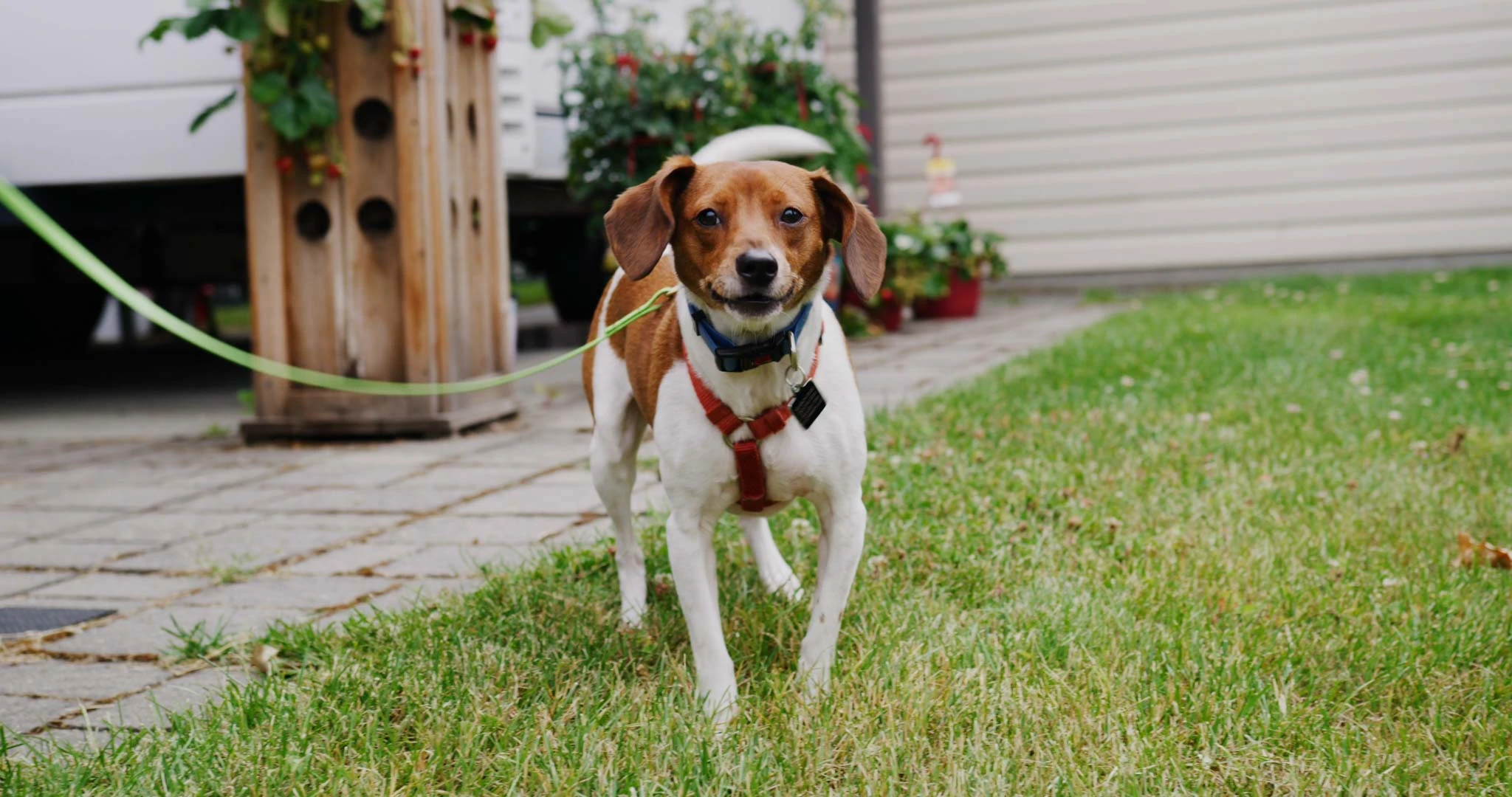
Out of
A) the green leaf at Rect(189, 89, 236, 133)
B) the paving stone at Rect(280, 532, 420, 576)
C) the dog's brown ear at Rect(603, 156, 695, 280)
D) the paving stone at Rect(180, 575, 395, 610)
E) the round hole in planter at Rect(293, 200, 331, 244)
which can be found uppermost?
the green leaf at Rect(189, 89, 236, 133)

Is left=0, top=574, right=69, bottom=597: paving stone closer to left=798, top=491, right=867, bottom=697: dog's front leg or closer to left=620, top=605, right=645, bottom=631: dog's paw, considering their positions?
left=620, top=605, right=645, bottom=631: dog's paw

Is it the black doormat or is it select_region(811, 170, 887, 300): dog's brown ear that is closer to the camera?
select_region(811, 170, 887, 300): dog's brown ear

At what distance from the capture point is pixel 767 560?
2.93 meters

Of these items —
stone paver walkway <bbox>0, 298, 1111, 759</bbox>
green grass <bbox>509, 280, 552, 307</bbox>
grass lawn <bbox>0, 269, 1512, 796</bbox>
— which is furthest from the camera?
green grass <bbox>509, 280, 552, 307</bbox>

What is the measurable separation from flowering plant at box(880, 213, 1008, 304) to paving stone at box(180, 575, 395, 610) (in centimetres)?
516

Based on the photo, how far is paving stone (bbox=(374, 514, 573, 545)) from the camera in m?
3.60

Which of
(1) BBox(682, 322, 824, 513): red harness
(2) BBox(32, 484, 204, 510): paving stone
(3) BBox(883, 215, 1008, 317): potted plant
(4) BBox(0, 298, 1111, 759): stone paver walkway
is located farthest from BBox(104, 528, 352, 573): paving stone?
(3) BBox(883, 215, 1008, 317): potted plant

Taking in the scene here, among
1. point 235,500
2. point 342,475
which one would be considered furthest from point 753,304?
point 342,475

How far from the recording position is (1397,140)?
10344 millimetres

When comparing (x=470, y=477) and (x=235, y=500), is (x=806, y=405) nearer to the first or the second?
(x=470, y=477)

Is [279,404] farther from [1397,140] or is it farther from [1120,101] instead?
[1397,140]

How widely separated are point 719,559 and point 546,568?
39 cm

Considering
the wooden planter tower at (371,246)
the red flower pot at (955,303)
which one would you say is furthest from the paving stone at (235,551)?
the red flower pot at (955,303)

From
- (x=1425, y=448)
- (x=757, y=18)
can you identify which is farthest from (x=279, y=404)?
(x=757, y=18)
